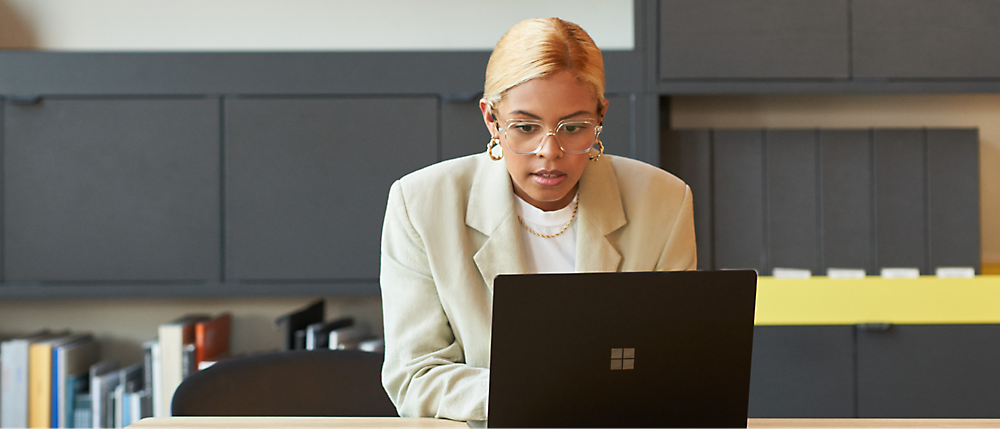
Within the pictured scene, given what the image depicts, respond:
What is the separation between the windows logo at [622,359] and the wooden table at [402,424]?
0.25m

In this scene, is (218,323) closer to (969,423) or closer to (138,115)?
(138,115)

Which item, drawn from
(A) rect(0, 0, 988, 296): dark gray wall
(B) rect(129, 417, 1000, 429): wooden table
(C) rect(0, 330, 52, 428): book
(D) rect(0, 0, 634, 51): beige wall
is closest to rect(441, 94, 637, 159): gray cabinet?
(A) rect(0, 0, 988, 296): dark gray wall

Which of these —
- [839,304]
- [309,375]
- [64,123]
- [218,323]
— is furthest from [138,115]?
[839,304]

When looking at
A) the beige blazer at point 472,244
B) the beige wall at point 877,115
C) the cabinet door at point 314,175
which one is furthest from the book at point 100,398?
the beige wall at point 877,115

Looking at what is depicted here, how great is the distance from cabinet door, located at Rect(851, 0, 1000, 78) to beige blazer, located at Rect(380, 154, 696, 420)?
3.56 feet

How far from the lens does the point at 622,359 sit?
2.36 feet

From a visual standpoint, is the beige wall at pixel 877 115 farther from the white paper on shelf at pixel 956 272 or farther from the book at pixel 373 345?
the book at pixel 373 345

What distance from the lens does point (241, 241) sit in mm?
1931

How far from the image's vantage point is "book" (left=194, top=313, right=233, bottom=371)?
6.58ft

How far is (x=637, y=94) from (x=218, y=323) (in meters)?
1.47

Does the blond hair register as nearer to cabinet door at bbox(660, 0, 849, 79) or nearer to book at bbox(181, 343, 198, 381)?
cabinet door at bbox(660, 0, 849, 79)

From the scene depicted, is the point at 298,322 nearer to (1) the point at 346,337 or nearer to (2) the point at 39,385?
(1) the point at 346,337

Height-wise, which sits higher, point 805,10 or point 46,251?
point 805,10

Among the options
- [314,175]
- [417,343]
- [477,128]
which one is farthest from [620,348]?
[314,175]
